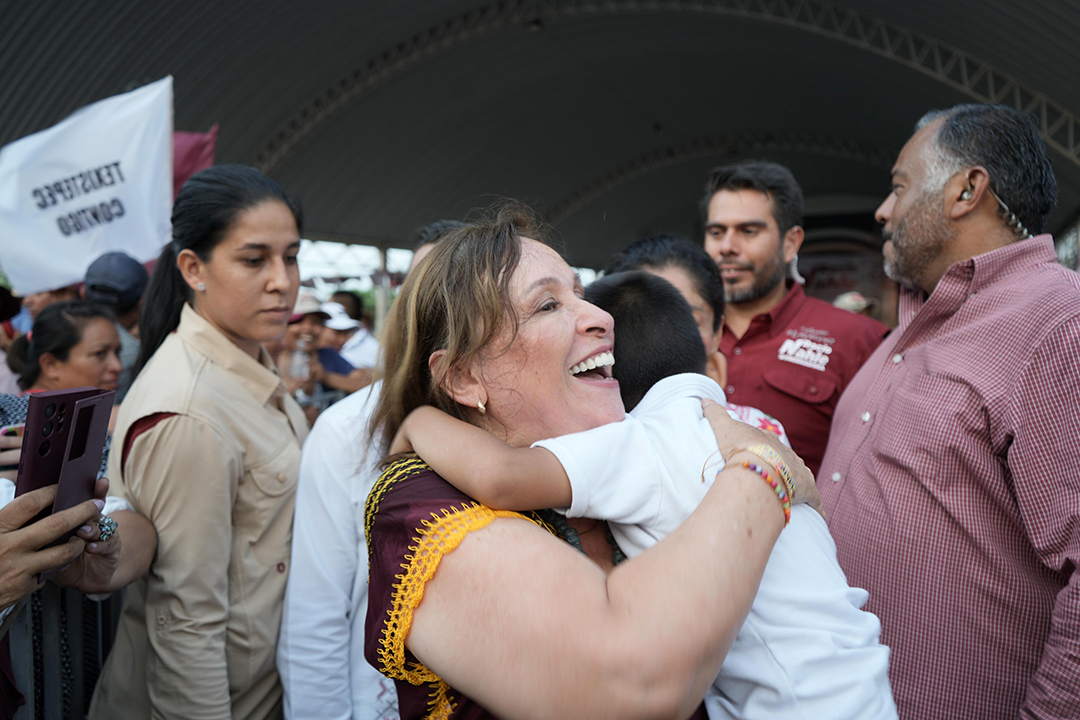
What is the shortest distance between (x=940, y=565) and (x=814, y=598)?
2.56 feet

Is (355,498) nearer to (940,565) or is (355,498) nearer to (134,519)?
(134,519)

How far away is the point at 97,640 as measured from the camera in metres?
2.19

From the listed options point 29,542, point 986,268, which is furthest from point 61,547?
point 986,268

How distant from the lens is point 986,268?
1.99 m

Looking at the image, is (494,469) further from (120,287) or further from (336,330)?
(336,330)

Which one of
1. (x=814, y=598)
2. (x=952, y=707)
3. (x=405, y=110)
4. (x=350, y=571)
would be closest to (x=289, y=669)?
(x=350, y=571)

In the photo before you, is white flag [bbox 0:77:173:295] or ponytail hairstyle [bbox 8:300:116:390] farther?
white flag [bbox 0:77:173:295]

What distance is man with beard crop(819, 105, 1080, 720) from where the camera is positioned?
162 cm

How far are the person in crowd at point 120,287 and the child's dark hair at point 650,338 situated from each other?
2964 millimetres

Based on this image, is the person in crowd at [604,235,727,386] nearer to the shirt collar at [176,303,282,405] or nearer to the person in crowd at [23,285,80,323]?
the shirt collar at [176,303,282,405]

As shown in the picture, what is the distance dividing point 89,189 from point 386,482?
328 cm

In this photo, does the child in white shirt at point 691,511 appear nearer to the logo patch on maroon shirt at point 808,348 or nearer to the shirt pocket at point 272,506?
the shirt pocket at point 272,506

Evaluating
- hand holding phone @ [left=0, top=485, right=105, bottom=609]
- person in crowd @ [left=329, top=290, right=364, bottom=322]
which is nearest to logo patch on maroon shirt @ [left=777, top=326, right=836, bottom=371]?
hand holding phone @ [left=0, top=485, right=105, bottom=609]

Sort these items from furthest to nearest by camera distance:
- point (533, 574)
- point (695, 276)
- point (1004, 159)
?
1. point (695, 276)
2. point (1004, 159)
3. point (533, 574)
